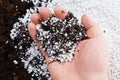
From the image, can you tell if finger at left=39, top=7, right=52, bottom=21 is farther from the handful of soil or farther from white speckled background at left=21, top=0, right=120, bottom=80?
white speckled background at left=21, top=0, right=120, bottom=80

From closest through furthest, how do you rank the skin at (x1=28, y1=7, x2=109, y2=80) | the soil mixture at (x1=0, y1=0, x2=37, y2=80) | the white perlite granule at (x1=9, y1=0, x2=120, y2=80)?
the skin at (x1=28, y1=7, x2=109, y2=80)
the soil mixture at (x1=0, y1=0, x2=37, y2=80)
the white perlite granule at (x1=9, y1=0, x2=120, y2=80)

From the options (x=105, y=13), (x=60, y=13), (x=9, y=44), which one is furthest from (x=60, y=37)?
(x=105, y=13)

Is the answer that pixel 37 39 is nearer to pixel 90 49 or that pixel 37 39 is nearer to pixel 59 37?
pixel 59 37

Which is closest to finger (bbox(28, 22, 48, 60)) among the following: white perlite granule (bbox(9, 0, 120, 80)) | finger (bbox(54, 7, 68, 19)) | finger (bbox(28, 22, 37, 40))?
finger (bbox(28, 22, 37, 40))

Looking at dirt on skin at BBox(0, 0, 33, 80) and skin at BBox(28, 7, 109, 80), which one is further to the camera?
dirt on skin at BBox(0, 0, 33, 80)

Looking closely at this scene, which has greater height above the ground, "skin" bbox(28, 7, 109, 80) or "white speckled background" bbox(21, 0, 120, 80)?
"white speckled background" bbox(21, 0, 120, 80)

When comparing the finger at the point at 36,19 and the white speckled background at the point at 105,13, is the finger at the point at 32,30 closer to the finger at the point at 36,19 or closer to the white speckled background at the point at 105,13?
the finger at the point at 36,19

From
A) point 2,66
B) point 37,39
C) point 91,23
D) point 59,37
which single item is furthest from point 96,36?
point 2,66
